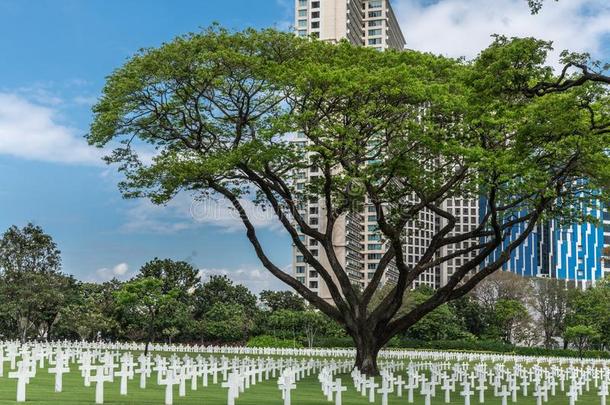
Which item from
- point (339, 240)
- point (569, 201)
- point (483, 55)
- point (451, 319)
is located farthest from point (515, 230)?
point (483, 55)

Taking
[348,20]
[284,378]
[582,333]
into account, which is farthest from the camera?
[348,20]

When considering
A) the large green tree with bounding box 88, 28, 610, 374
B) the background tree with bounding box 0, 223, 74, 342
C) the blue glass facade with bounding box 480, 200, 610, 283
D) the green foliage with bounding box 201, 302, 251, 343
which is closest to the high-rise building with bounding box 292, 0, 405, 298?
the blue glass facade with bounding box 480, 200, 610, 283

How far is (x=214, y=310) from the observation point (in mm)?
67625

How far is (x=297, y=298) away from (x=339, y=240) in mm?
27695

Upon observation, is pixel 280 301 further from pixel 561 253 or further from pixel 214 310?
pixel 561 253

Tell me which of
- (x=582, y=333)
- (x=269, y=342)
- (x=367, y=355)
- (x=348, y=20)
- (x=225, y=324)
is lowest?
(x=269, y=342)

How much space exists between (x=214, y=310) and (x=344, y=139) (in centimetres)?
4314

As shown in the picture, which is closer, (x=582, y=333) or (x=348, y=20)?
(x=582, y=333)

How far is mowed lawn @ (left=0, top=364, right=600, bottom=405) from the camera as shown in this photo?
15.5 meters

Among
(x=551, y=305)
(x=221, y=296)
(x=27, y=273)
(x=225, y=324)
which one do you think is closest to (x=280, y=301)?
(x=221, y=296)

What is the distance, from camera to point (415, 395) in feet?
75.5

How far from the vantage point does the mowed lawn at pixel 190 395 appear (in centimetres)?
1551

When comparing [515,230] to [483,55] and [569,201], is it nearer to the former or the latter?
[569,201]

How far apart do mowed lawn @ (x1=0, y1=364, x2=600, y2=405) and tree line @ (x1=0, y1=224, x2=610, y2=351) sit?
17.7 metres
